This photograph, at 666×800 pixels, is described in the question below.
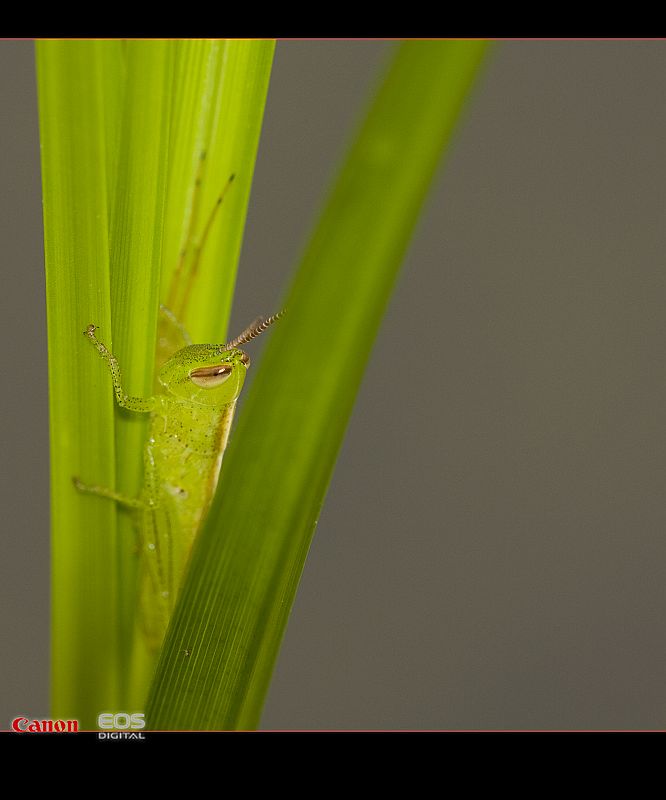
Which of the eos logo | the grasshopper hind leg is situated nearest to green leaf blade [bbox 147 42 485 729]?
the eos logo

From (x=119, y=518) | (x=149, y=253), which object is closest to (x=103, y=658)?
(x=119, y=518)

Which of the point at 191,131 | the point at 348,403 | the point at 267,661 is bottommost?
the point at 267,661

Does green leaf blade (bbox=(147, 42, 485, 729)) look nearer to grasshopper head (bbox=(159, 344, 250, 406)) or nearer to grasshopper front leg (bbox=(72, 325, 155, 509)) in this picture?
grasshopper front leg (bbox=(72, 325, 155, 509))

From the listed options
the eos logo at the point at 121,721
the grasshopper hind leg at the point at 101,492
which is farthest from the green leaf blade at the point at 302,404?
the grasshopper hind leg at the point at 101,492

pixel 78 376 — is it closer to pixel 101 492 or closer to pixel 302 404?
pixel 101 492

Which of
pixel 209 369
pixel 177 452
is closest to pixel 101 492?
pixel 209 369

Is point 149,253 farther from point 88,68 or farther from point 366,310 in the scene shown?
point 366,310
